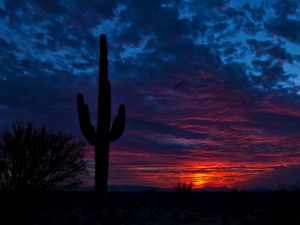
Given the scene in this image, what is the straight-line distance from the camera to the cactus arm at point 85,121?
691 inches

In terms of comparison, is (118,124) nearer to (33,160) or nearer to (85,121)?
(85,121)

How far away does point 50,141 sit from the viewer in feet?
94.2

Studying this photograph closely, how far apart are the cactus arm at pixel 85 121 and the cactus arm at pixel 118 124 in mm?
802

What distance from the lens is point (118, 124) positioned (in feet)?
59.4

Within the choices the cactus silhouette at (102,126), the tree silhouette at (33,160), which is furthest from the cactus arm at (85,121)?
the tree silhouette at (33,160)

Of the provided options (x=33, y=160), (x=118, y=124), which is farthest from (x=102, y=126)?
(x=33, y=160)

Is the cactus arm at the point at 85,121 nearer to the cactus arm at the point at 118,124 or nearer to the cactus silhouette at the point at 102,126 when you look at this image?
the cactus silhouette at the point at 102,126

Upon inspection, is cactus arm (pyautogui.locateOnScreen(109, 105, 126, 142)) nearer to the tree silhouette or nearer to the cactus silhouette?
the cactus silhouette

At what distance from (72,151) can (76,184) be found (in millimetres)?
2306

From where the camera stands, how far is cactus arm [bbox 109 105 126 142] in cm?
1802

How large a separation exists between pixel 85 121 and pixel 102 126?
0.75m

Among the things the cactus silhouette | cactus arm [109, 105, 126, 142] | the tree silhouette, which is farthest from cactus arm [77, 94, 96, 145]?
the tree silhouette

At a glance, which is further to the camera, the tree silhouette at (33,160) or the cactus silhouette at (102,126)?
the tree silhouette at (33,160)

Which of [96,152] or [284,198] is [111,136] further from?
[284,198]
